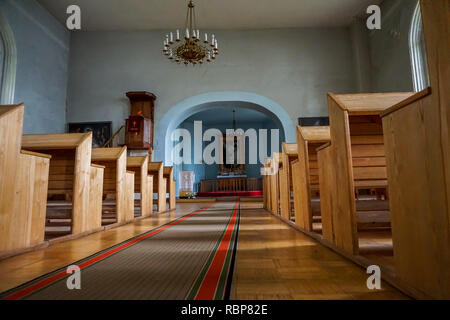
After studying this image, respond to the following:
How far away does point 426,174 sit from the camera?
0.94m

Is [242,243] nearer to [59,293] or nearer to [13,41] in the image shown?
[59,293]

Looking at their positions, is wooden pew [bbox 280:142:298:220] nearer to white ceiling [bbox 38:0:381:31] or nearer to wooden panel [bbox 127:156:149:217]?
wooden panel [bbox 127:156:149:217]

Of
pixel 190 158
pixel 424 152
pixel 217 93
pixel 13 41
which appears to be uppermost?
pixel 13 41

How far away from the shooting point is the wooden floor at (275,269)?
1032mm

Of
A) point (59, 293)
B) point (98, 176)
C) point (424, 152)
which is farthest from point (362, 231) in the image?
point (98, 176)

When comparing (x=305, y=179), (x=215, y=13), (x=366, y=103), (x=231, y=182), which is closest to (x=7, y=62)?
(x=215, y=13)

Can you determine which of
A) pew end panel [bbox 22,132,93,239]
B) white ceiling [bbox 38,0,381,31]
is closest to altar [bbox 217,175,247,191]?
white ceiling [bbox 38,0,381,31]

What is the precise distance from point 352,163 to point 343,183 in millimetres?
346

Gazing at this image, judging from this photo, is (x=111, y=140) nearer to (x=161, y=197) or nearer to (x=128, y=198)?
(x=161, y=197)

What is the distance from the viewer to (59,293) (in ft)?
3.37

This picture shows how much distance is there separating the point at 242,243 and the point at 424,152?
129 centimetres

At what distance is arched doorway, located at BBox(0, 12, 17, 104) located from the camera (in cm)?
644

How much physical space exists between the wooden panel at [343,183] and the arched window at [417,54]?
557cm

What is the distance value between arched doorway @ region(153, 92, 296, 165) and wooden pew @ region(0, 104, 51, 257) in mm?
6278
